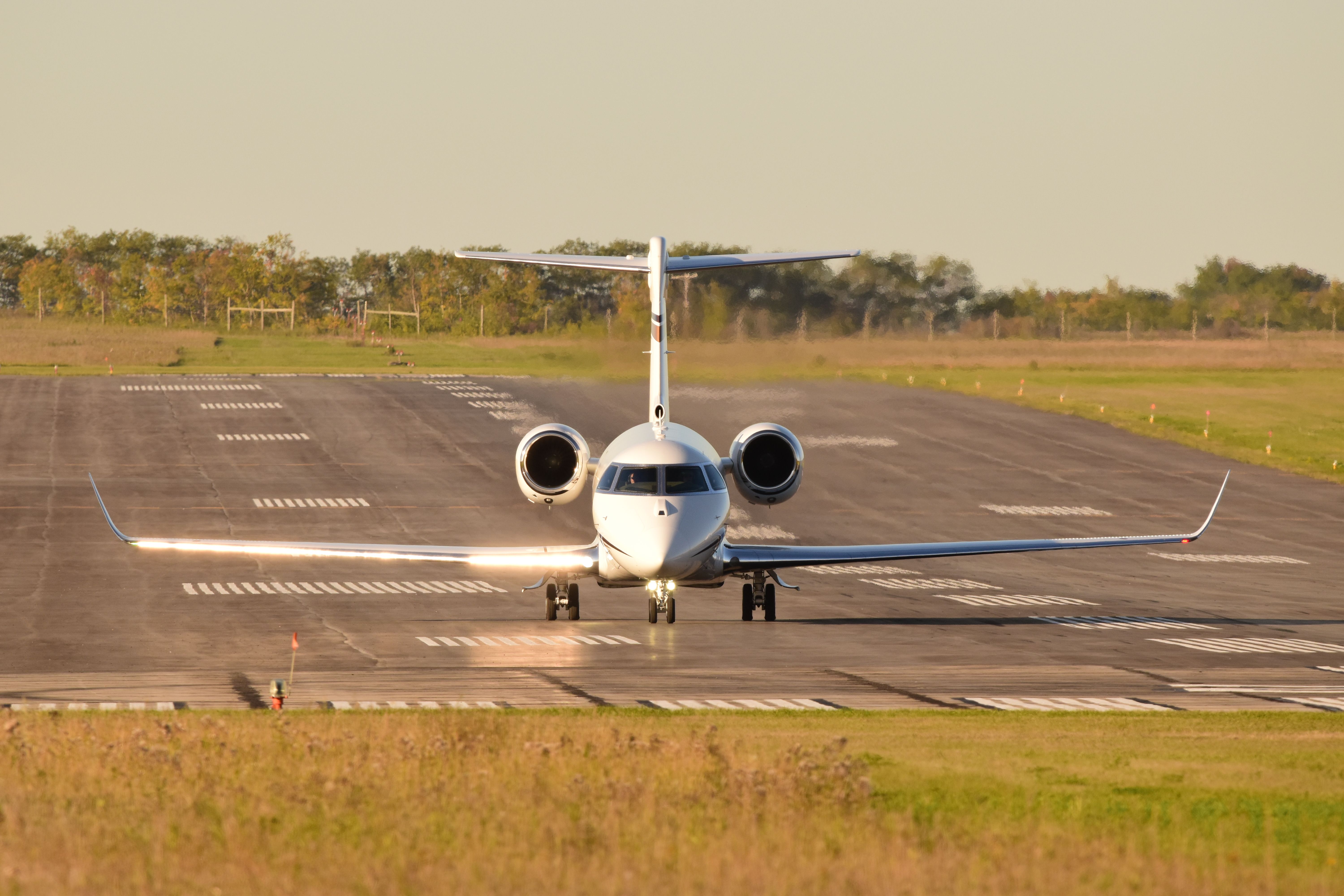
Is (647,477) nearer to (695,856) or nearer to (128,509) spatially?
(695,856)

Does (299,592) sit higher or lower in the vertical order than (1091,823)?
lower

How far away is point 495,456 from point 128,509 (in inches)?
614

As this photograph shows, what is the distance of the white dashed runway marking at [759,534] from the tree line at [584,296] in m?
6.36

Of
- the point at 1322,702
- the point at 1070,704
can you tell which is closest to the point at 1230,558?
the point at 1322,702

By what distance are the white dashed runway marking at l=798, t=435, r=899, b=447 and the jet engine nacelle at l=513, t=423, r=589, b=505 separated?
3647 centimetres

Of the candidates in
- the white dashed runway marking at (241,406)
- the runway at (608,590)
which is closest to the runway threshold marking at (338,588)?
the runway at (608,590)

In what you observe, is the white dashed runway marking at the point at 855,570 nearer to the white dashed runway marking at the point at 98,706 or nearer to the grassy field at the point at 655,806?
the white dashed runway marking at the point at 98,706

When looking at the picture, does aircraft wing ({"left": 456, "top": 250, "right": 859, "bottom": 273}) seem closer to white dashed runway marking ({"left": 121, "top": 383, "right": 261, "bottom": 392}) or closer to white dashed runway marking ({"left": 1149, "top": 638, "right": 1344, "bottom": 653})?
white dashed runway marking ({"left": 1149, "top": 638, "right": 1344, "bottom": 653})

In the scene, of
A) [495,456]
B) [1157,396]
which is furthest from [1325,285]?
[495,456]

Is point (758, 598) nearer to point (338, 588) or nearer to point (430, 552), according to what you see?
point (430, 552)

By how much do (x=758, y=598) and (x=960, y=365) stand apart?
3107 centimetres

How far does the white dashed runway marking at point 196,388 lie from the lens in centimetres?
7650

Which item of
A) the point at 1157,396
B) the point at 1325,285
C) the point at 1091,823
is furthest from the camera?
the point at 1325,285

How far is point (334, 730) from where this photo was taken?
1614 centimetres
